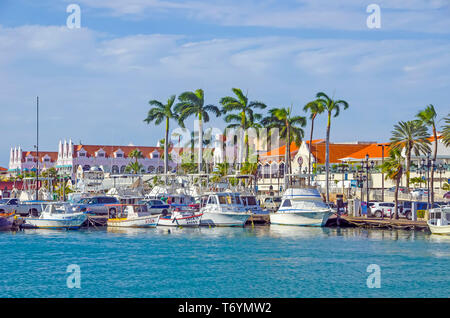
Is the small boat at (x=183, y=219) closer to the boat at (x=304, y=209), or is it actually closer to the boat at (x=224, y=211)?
the boat at (x=224, y=211)

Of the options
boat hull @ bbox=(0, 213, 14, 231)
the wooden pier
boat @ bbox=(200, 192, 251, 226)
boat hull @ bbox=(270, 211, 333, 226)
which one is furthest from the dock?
boat hull @ bbox=(0, 213, 14, 231)

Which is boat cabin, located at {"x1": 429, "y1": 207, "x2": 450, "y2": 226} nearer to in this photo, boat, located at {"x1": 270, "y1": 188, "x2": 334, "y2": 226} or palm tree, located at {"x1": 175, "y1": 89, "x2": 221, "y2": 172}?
boat, located at {"x1": 270, "y1": 188, "x2": 334, "y2": 226}

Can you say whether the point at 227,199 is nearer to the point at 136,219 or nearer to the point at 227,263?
the point at 136,219

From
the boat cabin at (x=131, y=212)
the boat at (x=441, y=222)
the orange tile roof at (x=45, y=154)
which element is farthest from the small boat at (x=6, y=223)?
the orange tile roof at (x=45, y=154)

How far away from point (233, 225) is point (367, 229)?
482 inches

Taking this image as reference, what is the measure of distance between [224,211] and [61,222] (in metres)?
15.2

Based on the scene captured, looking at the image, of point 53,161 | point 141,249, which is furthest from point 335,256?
point 53,161

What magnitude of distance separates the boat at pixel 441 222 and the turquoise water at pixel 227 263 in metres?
0.64

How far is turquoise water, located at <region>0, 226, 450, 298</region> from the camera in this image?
29.3 meters

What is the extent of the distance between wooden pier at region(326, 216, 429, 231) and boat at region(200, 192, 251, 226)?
823cm

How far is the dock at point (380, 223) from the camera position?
5203 centimetres

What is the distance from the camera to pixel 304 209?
57.5 meters
